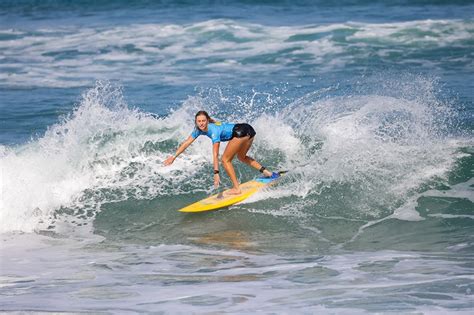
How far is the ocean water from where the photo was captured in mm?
7859

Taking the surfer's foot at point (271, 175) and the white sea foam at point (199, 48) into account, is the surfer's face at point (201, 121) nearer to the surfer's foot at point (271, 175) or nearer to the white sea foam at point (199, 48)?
the surfer's foot at point (271, 175)

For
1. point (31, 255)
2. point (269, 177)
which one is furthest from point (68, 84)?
point (31, 255)

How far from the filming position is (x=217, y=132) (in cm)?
1066

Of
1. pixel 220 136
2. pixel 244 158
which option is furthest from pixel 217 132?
pixel 244 158

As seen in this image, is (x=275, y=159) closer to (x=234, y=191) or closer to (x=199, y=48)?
(x=234, y=191)

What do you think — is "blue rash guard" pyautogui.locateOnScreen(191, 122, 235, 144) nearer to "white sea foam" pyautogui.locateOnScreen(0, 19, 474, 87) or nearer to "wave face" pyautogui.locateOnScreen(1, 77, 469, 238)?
"wave face" pyautogui.locateOnScreen(1, 77, 469, 238)

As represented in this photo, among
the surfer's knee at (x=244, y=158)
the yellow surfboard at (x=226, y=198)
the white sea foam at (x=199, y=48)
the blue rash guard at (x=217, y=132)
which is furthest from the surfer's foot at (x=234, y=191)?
the white sea foam at (x=199, y=48)

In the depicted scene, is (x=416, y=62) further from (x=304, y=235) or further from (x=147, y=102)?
(x=304, y=235)

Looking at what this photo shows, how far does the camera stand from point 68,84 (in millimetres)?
19656

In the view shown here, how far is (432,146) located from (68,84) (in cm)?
986

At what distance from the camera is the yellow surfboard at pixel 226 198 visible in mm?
11148

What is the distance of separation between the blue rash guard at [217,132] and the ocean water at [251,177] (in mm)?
1111

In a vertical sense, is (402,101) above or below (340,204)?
above

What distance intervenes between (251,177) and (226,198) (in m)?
1.42
